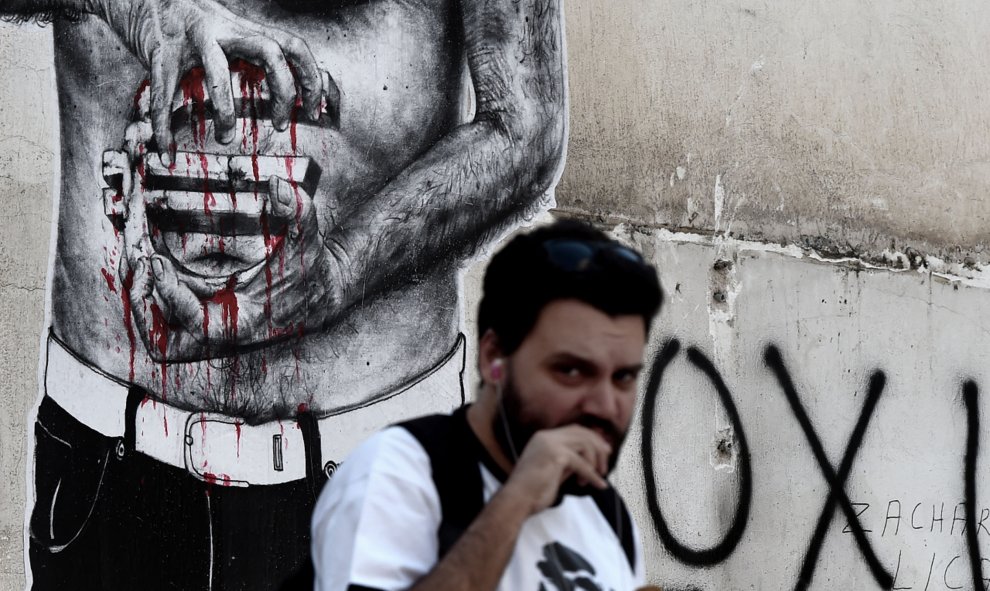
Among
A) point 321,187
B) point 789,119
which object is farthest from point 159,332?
point 789,119

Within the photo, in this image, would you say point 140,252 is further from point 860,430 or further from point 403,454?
point 860,430

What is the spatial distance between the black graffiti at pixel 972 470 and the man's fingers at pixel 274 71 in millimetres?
3091

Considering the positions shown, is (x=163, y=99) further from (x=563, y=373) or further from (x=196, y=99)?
(x=563, y=373)

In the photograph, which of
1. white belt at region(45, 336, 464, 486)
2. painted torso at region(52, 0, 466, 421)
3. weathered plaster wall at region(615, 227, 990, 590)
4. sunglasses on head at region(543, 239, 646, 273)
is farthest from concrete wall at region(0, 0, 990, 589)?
sunglasses on head at region(543, 239, 646, 273)

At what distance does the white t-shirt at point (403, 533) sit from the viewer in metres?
1.55

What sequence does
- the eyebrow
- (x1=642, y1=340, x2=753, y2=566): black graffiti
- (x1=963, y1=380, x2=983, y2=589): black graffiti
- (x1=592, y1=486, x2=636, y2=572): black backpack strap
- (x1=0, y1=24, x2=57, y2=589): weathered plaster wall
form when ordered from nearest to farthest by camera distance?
the eyebrow, (x1=592, y1=486, x2=636, y2=572): black backpack strap, (x1=0, y1=24, x2=57, y2=589): weathered plaster wall, (x1=642, y1=340, x2=753, y2=566): black graffiti, (x1=963, y1=380, x2=983, y2=589): black graffiti

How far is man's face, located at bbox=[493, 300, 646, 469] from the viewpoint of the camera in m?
1.76

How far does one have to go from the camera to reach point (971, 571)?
Result: 5062mm

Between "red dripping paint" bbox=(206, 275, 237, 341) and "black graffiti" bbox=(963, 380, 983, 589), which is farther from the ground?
"red dripping paint" bbox=(206, 275, 237, 341)

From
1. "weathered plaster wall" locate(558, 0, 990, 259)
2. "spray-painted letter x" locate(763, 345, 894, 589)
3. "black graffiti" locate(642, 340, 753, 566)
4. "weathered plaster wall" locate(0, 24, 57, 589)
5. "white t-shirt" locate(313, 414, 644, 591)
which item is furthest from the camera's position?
"spray-painted letter x" locate(763, 345, 894, 589)

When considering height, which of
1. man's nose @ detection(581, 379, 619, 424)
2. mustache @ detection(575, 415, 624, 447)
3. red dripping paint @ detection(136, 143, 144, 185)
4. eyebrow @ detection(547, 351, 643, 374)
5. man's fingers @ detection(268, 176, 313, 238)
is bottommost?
mustache @ detection(575, 415, 624, 447)

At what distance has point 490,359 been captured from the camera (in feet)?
6.06

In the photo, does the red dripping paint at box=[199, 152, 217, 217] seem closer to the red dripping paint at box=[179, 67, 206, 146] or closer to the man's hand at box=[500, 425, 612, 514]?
the red dripping paint at box=[179, 67, 206, 146]

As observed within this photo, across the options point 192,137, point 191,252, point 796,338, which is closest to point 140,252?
point 191,252
